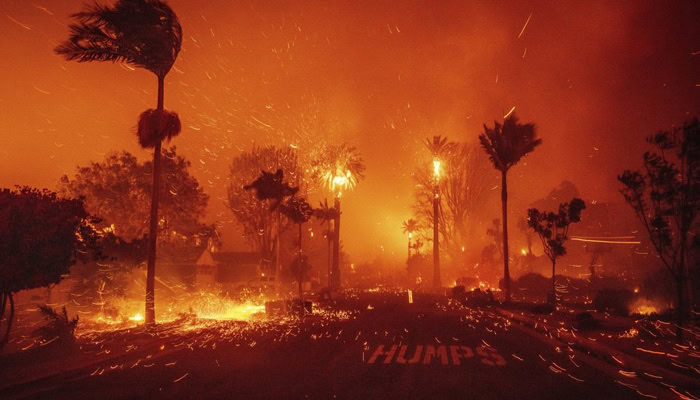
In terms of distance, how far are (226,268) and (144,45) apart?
4848 centimetres

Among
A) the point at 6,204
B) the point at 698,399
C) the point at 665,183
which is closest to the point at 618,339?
the point at 665,183

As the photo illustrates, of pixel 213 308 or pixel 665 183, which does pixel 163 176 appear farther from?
pixel 665 183

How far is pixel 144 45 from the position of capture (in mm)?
21016

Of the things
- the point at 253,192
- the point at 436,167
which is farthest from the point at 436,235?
the point at 253,192

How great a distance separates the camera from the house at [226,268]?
4612 centimetres

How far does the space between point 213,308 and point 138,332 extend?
11.7m

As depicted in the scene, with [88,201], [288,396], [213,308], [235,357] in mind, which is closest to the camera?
[288,396]

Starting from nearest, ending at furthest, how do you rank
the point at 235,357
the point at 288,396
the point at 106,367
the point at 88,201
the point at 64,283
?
1. the point at 288,396
2. the point at 106,367
3. the point at 235,357
4. the point at 64,283
5. the point at 88,201

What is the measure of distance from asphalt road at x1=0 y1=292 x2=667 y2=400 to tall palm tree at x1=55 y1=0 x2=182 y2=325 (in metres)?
6.14

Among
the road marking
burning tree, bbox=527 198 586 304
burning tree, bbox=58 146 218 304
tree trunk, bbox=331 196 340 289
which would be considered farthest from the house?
the road marking

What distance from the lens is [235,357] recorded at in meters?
Result: 14.0

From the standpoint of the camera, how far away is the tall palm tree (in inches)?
794

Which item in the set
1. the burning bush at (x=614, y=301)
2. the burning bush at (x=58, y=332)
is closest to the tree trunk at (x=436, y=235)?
the burning bush at (x=614, y=301)

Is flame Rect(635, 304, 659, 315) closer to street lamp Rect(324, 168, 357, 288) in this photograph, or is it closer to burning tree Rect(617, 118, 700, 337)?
burning tree Rect(617, 118, 700, 337)
